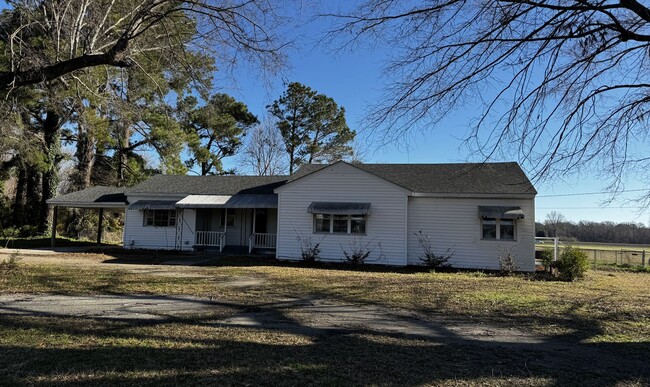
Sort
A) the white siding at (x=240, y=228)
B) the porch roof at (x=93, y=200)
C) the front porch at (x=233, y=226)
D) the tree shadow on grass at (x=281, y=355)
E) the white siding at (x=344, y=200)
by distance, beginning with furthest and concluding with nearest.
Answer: the porch roof at (x=93, y=200) < the white siding at (x=240, y=228) < the front porch at (x=233, y=226) < the white siding at (x=344, y=200) < the tree shadow on grass at (x=281, y=355)

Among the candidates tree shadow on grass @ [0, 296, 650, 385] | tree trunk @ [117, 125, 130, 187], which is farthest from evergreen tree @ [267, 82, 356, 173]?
tree shadow on grass @ [0, 296, 650, 385]

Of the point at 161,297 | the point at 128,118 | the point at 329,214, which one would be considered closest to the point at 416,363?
the point at 161,297

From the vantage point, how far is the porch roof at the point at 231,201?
19.5 m

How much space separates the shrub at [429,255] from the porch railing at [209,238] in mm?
9627

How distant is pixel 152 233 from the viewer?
70.0ft

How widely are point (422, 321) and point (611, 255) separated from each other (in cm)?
3179

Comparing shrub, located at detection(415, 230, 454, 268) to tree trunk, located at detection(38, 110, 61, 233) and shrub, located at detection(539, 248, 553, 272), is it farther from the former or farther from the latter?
tree trunk, located at detection(38, 110, 61, 233)

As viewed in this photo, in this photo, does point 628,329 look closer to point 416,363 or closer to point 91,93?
point 416,363

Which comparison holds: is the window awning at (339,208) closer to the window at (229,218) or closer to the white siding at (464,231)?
the white siding at (464,231)

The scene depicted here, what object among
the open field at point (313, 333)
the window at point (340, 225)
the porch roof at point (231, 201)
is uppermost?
the porch roof at point (231, 201)

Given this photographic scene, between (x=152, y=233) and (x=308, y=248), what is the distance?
8662 millimetres

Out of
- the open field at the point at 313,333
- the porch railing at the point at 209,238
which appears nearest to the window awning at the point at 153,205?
the porch railing at the point at 209,238

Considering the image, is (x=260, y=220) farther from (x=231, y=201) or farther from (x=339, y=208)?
(x=339, y=208)

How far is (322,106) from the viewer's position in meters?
35.2
